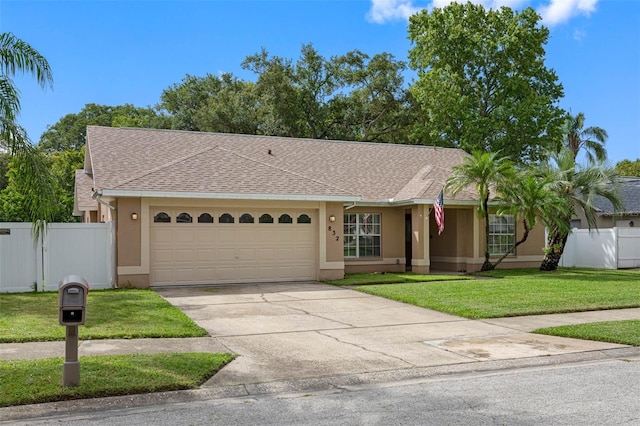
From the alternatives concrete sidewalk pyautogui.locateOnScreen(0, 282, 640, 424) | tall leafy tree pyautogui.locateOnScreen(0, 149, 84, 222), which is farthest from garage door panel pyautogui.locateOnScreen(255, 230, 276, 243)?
tall leafy tree pyautogui.locateOnScreen(0, 149, 84, 222)

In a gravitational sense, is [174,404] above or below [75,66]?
below

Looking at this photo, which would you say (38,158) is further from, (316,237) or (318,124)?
(318,124)

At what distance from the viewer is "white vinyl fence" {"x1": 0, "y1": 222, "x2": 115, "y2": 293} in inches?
591

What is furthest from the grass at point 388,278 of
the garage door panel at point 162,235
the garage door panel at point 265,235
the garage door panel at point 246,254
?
the garage door panel at point 162,235

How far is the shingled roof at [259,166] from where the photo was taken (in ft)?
54.9

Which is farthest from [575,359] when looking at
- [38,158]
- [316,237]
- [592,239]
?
[592,239]

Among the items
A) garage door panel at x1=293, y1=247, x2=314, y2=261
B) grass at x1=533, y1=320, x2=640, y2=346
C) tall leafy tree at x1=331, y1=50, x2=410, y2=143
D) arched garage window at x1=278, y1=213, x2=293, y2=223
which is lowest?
grass at x1=533, y1=320, x2=640, y2=346

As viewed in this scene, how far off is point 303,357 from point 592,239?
20354 mm

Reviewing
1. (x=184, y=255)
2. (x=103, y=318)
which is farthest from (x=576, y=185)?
(x=103, y=318)

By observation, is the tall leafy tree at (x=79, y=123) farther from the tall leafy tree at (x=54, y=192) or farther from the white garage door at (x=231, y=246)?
the white garage door at (x=231, y=246)

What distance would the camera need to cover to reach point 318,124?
41031 millimetres

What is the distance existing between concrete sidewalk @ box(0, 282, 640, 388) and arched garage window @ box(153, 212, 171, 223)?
328 cm

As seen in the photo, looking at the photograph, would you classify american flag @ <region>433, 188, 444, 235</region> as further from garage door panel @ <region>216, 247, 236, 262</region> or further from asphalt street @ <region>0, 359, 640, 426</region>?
asphalt street @ <region>0, 359, 640, 426</region>

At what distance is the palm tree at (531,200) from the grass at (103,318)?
11974 mm
